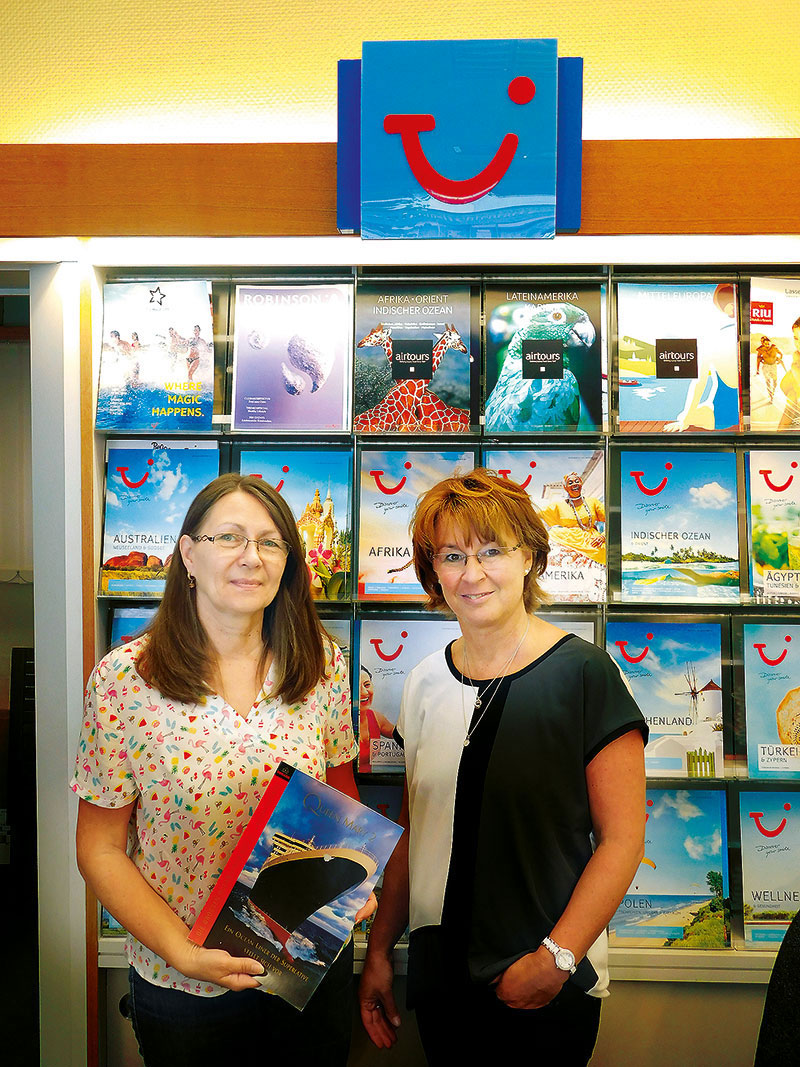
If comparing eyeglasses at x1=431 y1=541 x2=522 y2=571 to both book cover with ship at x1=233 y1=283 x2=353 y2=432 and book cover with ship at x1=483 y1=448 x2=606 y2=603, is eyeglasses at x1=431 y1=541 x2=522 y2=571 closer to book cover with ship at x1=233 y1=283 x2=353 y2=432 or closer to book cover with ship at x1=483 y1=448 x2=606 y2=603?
book cover with ship at x1=483 y1=448 x2=606 y2=603

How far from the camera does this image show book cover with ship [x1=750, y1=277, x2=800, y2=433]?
2.31 metres

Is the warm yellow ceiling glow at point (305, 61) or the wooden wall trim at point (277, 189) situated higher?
the warm yellow ceiling glow at point (305, 61)

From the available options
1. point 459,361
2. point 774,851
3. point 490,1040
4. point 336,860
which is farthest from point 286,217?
point 774,851

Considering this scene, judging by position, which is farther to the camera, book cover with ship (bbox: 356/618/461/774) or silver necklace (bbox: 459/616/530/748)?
book cover with ship (bbox: 356/618/461/774)

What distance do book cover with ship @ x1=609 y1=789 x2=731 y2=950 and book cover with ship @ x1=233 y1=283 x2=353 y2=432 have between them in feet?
4.79

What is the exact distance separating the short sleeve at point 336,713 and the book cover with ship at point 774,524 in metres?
1.22

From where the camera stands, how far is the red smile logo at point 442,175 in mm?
1966

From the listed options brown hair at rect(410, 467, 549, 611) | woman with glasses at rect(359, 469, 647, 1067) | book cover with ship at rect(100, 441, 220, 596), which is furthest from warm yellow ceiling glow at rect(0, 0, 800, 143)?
woman with glasses at rect(359, 469, 647, 1067)

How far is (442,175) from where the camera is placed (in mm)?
2000

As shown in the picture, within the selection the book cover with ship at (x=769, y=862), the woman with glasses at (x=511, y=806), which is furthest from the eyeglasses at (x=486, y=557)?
the book cover with ship at (x=769, y=862)

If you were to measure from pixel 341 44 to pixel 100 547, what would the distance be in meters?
1.87

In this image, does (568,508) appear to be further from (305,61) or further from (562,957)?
(305,61)

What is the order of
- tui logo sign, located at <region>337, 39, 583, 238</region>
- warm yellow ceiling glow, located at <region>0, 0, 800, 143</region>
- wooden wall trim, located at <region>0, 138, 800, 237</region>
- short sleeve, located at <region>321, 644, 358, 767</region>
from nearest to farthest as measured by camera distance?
short sleeve, located at <region>321, 644, 358, 767</region>
tui logo sign, located at <region>337, 39, 583, 238</region>
wooden wall trim, located at <region>0, 138, 800, 237</region>
warm yellow ceiling glow, located at <region>0, 0, 800, 143</region>

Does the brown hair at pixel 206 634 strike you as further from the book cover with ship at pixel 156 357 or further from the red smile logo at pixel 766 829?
the red smile logo at pixel 766 829
